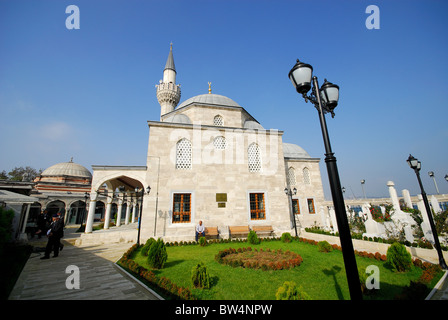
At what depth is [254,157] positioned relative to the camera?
15.2 metres

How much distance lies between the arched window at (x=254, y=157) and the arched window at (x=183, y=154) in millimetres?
4735

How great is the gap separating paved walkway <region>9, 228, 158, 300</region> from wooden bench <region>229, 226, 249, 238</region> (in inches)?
286

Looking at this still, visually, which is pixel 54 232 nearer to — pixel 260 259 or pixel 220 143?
pixel 260 259

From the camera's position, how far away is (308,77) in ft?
10.8

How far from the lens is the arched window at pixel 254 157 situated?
1504 centimetres

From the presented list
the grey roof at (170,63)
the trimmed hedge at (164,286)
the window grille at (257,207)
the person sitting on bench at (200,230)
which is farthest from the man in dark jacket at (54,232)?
the grey roof at (170,63)

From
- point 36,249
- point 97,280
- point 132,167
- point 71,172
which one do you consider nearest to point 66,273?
point 97,280

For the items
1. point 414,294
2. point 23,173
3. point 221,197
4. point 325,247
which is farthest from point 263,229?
point 23,173

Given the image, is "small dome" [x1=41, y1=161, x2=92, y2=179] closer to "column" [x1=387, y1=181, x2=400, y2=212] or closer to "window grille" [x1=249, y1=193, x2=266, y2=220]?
"window grille" [x1=249, y1=193, x2=266, y2=220]

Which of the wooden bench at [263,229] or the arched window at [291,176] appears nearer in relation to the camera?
the wooden bench at [263,229]

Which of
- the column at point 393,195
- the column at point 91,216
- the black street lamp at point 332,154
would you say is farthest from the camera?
the column at point 91,216

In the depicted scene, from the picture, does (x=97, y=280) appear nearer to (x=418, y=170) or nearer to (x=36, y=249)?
(x=36, y=249)

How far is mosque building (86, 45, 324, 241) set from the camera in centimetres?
1246

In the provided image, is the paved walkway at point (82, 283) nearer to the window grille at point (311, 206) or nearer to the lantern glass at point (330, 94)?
the lantern glass at point (330, 94)
